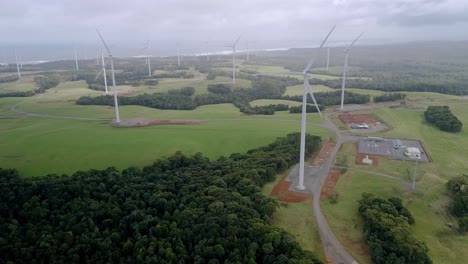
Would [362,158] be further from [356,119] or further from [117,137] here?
[117,137]

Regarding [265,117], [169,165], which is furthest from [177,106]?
[169,165]

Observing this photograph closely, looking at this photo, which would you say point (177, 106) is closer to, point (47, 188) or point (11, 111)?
point (11, 111)

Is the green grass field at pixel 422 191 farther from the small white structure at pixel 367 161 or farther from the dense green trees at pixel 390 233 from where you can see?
the small white structure at pixel 367 161

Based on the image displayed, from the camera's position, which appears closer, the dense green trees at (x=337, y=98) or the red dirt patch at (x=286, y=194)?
the red dirt patch at (x=286, y=194)

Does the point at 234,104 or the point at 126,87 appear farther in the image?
the point at 126,87

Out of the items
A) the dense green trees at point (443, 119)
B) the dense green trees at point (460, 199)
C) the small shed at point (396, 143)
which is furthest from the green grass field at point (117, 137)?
the dense green trees at point (460, 199)

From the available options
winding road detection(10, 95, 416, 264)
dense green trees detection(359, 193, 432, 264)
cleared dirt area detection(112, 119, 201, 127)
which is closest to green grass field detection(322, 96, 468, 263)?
winding road detection(10, 95, 416, 264)

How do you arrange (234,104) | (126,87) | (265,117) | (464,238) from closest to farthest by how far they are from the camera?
(464,238)
(265,117)
(234,104)
(126,87)

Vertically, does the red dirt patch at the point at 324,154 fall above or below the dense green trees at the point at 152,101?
below
